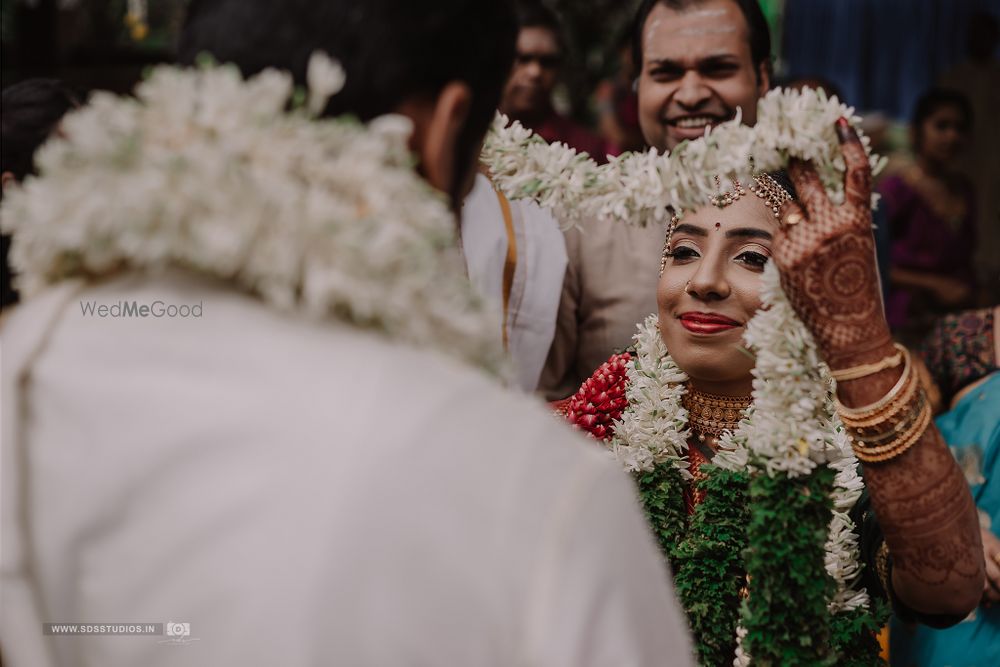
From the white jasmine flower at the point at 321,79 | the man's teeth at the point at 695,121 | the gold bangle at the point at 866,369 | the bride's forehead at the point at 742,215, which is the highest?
the white jasmine flower at the point at 321,79

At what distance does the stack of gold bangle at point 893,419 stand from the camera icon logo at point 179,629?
102 centimetres

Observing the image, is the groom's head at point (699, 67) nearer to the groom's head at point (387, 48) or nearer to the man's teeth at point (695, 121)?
the man's teeth at point (695, 121)

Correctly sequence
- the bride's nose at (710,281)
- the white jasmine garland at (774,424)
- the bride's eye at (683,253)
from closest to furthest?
the white jasmine garland at (774,424), the bride's nose at (710,281), the bride's eye at (683,253)

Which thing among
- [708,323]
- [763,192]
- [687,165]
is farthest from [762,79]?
[687,165]

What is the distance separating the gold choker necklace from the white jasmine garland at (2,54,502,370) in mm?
1251

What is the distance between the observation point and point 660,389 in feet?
7.38

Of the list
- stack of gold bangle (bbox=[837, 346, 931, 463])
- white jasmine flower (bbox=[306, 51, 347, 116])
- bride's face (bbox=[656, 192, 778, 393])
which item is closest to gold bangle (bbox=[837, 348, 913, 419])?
stack of gold bangle (bbox=[837, 346, 931, 463])

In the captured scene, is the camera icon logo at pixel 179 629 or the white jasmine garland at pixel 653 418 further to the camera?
the white jasmine garland at pixel 653 418

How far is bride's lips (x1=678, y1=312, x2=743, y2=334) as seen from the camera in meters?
2.16

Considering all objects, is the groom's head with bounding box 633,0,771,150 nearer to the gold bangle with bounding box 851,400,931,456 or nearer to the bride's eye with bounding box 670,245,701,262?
the bride's eye with bounding box 670,245,701,262

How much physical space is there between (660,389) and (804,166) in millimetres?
789

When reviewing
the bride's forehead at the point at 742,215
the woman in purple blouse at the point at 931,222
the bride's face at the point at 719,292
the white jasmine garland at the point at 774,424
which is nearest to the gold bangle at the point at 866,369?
the white jasmine garland at the point at 774,424

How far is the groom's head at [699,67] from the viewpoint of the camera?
2953 millimetres

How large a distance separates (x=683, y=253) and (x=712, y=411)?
0.35 m
